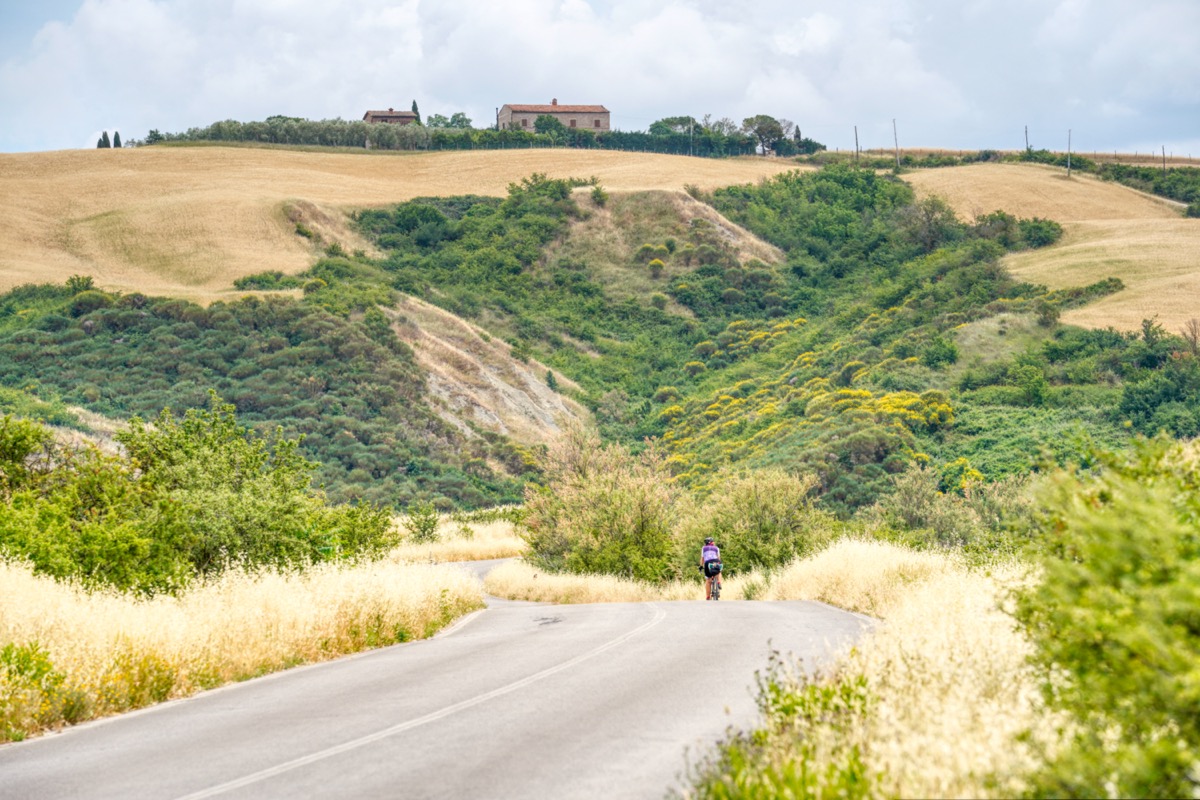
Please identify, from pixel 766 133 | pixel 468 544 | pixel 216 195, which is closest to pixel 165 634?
pixel 468 544

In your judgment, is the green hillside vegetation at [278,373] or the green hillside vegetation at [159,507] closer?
the green hillside vegetation at [159,507]

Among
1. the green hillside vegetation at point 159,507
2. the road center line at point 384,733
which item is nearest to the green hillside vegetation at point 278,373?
the green hillside vegetation at point 159,507

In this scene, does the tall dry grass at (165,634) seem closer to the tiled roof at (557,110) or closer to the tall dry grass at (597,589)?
the tall dry grass at (597,589)

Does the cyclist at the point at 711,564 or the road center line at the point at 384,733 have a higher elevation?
the road center line at the point at 384,733

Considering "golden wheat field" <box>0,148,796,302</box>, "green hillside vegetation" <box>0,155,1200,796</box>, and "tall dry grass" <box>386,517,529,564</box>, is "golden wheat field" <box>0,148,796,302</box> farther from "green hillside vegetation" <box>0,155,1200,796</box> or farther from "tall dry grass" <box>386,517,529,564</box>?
"tall dry grass" <box>386,517,529,564</box>

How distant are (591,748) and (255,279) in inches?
3100

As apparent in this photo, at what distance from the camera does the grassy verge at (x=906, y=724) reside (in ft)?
18.4

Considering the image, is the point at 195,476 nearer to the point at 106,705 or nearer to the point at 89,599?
the point at 89,599

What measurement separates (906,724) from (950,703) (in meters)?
0.56

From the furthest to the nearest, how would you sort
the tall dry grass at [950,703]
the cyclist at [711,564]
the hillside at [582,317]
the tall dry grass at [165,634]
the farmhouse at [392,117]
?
the farmhouse at [392,117], the hillside at [582,317], the cyclist at [711,564], the tall dry grass at [165,634], the tall dry grass at [950,703]

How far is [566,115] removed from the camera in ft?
510

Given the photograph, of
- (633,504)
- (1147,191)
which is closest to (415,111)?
(1147,191)

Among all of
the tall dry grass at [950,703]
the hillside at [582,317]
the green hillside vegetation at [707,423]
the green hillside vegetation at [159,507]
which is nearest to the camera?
the tall dry grass at [950,703]

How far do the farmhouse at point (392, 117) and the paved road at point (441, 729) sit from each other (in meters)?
155
